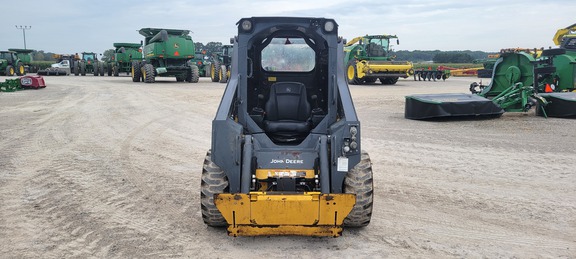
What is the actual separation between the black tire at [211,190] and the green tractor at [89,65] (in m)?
40.2

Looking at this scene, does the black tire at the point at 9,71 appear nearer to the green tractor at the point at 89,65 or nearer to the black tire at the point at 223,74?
the green tractor at the point at 89,65

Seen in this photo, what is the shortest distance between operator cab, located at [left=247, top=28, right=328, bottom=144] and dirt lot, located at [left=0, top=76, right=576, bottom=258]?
1188 millimetres

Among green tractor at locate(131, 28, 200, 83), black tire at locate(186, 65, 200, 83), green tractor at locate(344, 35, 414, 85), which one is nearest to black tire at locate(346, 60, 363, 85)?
green tractor at locate(344, 35, 414, 85)

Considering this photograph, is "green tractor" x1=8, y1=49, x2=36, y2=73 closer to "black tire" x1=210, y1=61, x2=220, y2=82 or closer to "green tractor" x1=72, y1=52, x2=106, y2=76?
"green tractor" x1=72, y1=52, x2=106, y2=76

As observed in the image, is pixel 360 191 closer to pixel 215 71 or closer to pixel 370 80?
pixel 370 80

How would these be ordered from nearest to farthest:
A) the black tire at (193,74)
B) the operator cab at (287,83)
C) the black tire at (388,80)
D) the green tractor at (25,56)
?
the operator cab at (287,83)
the black tire at (193,74)
the black tire at (388,80)
the green tractor at (25,56)

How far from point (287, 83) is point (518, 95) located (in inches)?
A: 374

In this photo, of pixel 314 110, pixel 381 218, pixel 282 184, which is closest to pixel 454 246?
pixel 381 218

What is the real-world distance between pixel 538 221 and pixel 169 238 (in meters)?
3.54

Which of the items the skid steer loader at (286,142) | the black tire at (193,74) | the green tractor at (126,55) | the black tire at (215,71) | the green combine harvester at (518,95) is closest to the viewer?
the skid steer loader at (286,142)

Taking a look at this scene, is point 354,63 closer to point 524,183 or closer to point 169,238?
point 524,183

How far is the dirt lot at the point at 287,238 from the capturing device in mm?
4289

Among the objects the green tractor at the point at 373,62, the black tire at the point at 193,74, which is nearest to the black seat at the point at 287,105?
the green tractor at the point at 373,62

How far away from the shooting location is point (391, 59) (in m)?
28.3
